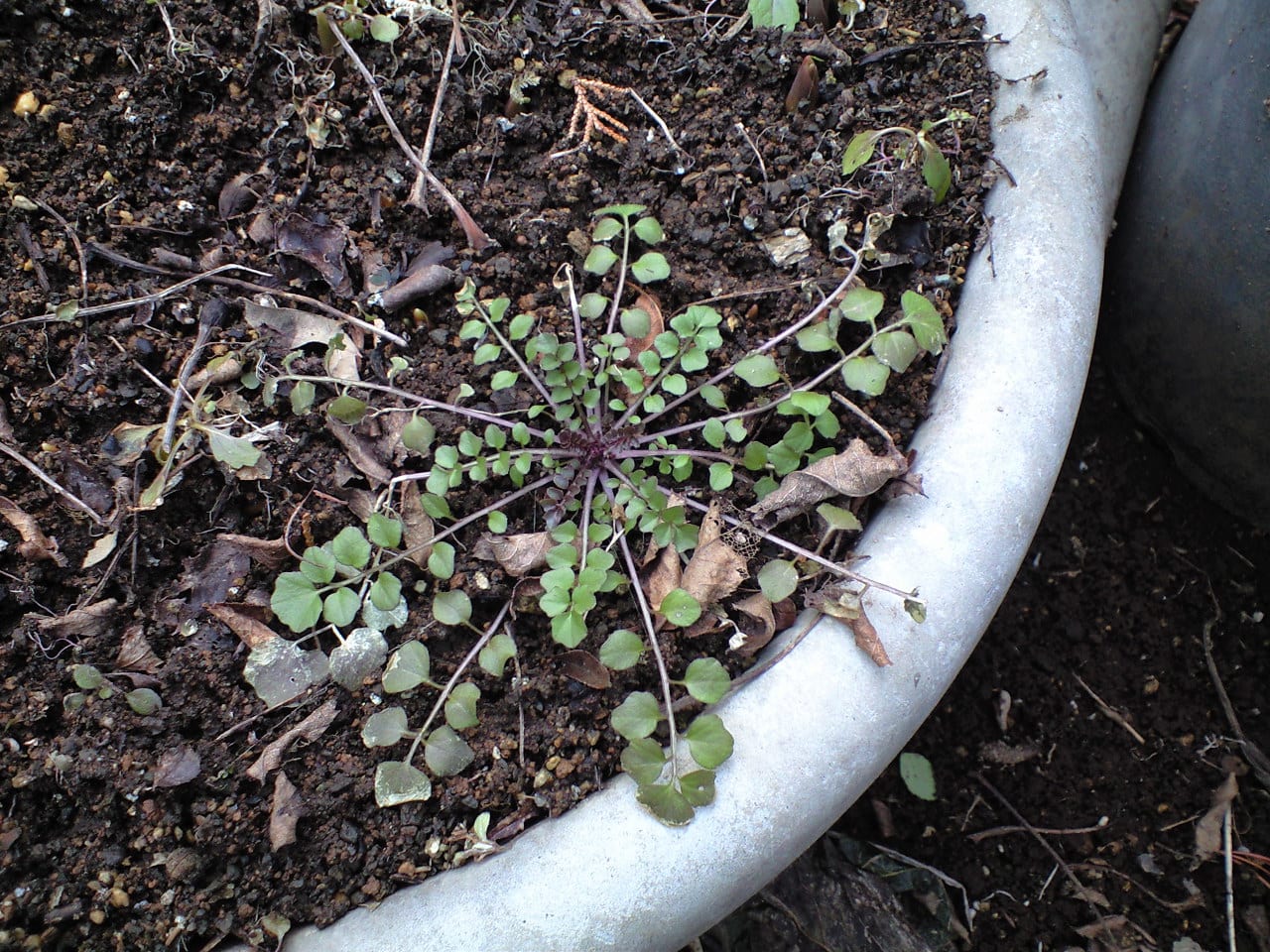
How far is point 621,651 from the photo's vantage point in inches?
33.9

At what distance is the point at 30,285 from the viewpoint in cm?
103

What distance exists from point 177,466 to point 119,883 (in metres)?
0.43

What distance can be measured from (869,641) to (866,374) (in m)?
0.28

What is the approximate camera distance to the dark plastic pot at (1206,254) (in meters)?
1.08

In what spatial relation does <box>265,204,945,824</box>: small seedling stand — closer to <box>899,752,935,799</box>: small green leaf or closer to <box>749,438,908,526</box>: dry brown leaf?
<box>749,438,908,526</box>: dry brown leaf

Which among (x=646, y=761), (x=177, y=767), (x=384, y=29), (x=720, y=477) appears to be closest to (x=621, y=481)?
(x=720, y=477)

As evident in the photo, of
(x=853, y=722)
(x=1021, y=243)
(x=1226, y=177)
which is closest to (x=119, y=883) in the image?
(x=853, y=722)

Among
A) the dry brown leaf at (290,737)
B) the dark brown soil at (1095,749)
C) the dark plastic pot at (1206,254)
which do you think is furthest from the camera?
the dark brown soil at (1095,749)

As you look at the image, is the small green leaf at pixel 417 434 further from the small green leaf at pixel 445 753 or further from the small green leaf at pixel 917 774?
the small green leaf at pixel 917 774

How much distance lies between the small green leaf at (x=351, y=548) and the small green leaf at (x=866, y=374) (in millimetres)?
539

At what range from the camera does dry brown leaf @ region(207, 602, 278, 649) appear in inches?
36.8

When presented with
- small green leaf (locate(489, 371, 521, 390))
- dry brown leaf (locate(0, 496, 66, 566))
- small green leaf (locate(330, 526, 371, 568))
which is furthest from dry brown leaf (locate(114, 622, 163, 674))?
Answer: small green leaf (locate(489, 371, 521, 390))

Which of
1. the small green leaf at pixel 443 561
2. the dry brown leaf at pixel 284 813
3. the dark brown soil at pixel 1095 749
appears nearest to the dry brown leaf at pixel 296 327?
the small green leaf at pixel 443 561

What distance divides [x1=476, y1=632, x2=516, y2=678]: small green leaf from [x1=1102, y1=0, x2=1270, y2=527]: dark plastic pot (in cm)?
102
